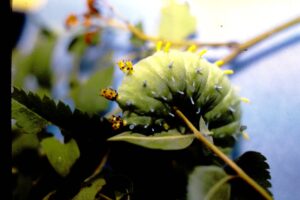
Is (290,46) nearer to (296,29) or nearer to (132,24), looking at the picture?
(296,29)

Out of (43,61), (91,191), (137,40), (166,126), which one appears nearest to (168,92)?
(166,126)

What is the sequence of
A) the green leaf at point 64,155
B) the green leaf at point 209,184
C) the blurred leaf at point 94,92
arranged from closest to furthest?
the green leaf at point 209,184 → the green leaf at point 64,155 → the blurred leaf at point 94,92

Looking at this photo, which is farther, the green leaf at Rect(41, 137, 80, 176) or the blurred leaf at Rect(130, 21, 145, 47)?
the blurred leaf at Rect(130, 21, 145, 47)

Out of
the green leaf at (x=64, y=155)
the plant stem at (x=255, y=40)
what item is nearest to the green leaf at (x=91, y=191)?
the green leaf at (x=64, y=155)

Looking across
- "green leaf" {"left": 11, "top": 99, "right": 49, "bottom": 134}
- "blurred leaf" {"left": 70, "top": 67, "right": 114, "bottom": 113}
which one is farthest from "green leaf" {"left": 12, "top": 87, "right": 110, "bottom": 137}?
"blurred leaf" {"left": 70, "top": 67, "right": 114, "bottom": 113}

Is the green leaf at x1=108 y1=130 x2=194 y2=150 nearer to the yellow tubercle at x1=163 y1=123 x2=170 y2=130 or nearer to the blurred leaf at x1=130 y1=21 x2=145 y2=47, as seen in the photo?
the yellow tubercle at x1=163 y1=123 x2=170 y2=130

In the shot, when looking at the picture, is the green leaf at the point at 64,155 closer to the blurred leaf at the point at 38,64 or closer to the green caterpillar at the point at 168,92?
the green caterpillar at the point at 168,92

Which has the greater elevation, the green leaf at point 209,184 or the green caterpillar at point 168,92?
the green caterpillar at point 168,92
